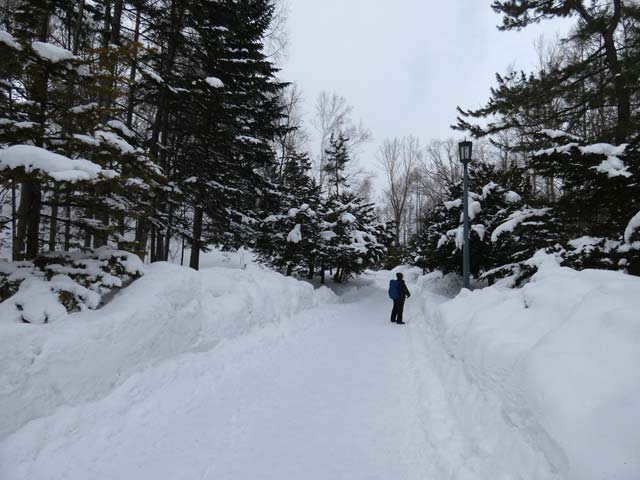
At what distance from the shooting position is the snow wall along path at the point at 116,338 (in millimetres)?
3061

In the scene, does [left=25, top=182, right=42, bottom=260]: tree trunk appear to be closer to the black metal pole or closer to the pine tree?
the black metal pole

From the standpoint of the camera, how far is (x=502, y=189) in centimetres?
1145

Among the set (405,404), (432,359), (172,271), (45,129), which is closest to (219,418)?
(405,404)

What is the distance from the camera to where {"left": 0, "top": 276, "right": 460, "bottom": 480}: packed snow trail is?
2873 mm

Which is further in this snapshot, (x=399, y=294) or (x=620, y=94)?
(x=399, y=294)

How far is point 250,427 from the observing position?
3.60m

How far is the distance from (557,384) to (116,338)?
4725 millimetres

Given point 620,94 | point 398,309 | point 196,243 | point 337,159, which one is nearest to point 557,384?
point 398,309

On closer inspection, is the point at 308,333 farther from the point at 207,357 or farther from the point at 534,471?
the point at 534,471

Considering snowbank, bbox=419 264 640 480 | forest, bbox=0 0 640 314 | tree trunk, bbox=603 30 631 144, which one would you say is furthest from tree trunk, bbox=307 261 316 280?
tree trunk, bbox=603 30 631 144

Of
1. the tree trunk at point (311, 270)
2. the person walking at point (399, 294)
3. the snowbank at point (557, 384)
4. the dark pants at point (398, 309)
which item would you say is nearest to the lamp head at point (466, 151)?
the person walking at point (399, 294)

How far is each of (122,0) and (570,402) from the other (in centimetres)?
1285

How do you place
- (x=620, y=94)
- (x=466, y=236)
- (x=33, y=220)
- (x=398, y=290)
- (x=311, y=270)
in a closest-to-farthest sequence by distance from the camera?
(x=33, y=220) → (x=620, y=94) → (x=466, y=236) → (x=398, y=290) → (x=311, y=270)

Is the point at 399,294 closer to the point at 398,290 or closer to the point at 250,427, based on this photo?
the point at 398,290
